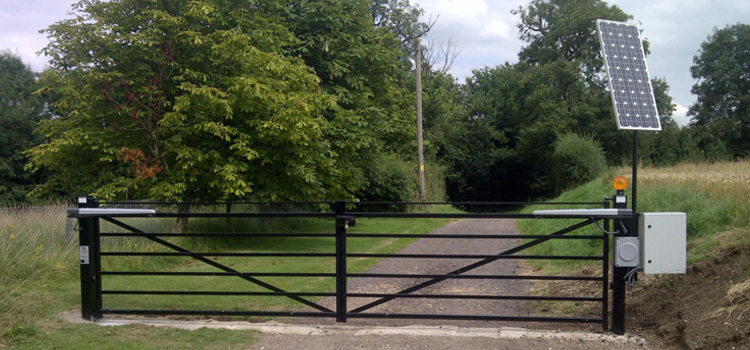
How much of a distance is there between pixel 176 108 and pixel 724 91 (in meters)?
45.2

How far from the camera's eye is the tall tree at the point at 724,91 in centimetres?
4131

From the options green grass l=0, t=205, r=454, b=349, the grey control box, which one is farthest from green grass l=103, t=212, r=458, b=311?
the grey control box

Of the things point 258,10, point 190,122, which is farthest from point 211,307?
point 258,10

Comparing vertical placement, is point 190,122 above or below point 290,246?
above

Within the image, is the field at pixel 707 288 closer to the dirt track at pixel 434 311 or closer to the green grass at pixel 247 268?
the dirt track at pixel 434 311

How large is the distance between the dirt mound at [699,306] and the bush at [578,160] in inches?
1136

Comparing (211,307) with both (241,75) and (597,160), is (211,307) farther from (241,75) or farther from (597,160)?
(597,160)

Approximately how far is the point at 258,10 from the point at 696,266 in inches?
509

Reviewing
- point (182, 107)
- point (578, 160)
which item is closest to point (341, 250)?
point (182, 107)

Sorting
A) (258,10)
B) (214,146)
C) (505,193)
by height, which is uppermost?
(258,10)

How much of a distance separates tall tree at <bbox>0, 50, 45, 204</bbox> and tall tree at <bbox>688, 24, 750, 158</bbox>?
4744 cm

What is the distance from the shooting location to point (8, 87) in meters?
41.3

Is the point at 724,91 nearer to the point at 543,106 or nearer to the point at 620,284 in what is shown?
the point at 543,106

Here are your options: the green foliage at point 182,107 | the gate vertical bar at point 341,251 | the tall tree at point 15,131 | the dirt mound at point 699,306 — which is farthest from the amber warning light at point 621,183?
the tall tree at point 15,131
